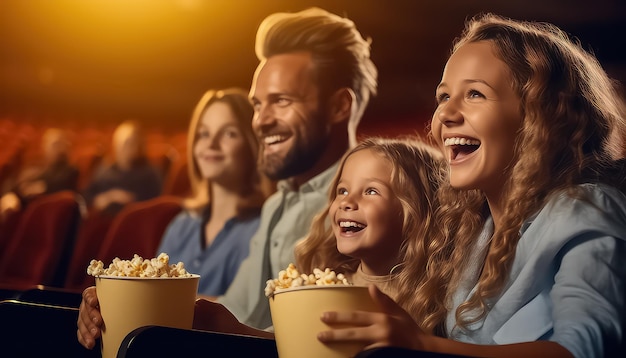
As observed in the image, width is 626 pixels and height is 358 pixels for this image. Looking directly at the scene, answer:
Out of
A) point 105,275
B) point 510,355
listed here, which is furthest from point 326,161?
point 510,355

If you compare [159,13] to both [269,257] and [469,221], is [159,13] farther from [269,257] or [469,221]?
[469,221]

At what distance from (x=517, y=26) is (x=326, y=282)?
74cm

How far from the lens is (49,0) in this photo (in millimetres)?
2902

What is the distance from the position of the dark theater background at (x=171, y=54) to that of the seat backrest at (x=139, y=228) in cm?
17

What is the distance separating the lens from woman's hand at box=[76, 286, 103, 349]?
1.48m

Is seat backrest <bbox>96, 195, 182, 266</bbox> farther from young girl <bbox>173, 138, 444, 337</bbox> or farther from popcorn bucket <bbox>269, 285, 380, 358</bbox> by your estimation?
popcorn bucket <bbox>269, 285, 380, 358</bbox>

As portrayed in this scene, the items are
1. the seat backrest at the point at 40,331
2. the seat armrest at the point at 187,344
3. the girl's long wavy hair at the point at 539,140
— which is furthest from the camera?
the seat backrest at the point at 40,331

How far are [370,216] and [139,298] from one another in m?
0.57

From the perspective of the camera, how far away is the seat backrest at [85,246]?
2.69 metres

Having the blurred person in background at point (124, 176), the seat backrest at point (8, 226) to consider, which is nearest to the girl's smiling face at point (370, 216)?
the blurred person in background at point (124, 176)

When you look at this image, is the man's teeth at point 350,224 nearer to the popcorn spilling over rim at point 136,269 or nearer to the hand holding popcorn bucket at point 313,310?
the popcorn spilling over rim at point 136,269

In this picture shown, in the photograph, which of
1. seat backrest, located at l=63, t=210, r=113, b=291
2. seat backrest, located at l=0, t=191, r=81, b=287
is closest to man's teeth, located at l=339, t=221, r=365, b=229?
seat backrest, located at l=63, t=210, r=113, b=291

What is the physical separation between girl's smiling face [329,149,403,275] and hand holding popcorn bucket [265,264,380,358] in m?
0.56

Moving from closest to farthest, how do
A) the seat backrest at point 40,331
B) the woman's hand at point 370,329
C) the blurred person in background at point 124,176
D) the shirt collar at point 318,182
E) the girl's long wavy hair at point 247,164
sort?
the woman's hand at point 370,329 < the seat backrest at point 40,331 < the shirt collar at point 318,182 < the girl's long wavy hair at point 247,164 < the blurred person in background at point 124,176
